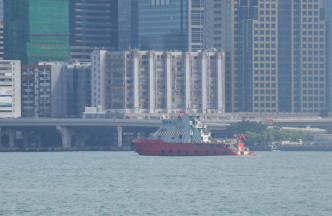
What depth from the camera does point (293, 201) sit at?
120m

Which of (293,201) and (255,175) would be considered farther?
(255,175)

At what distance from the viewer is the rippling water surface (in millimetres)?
113438

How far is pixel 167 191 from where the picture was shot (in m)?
134

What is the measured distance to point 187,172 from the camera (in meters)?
174

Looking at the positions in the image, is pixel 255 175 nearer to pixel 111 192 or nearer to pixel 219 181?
pixel 219 181

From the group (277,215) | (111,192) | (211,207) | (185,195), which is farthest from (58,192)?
(277,215)

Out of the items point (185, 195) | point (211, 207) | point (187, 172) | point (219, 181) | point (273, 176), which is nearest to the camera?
point (211, 207)

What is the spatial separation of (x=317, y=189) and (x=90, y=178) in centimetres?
4018

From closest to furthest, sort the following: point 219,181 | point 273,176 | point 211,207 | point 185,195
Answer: point 211,207 < point 185,195 < point 219,181 < point 273,176

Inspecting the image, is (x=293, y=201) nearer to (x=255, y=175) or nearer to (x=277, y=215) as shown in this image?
(x=277, y=215)

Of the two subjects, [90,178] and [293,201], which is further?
[90,178]

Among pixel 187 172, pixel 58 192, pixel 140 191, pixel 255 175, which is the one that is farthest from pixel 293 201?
pixel 187 172

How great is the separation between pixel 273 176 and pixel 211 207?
4801cm

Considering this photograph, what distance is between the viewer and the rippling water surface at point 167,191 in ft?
372
